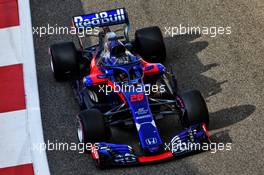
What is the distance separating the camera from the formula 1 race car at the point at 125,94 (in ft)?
36.6

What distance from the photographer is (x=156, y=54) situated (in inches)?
528

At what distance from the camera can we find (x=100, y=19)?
1320 centimetres

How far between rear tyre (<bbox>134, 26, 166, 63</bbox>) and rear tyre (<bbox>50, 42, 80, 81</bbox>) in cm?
104

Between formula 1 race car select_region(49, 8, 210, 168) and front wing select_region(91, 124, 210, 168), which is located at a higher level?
formula 1 race car select_region(49, 8, 210, 168)

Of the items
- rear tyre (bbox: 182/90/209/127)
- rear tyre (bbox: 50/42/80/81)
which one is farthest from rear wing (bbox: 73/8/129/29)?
rear tyre (bbox: 182/90/209/127)

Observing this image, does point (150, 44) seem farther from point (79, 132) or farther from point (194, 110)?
point (79, 132)

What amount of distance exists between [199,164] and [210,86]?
217 cm

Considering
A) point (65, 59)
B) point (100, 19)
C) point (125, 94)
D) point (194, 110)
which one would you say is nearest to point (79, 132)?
point (125, 94)

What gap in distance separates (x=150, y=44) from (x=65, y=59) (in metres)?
1.35

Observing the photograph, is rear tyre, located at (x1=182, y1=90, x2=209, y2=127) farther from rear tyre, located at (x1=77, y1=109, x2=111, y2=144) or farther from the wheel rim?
the wheel rim

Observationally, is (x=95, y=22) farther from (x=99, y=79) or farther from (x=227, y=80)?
(x=227, y=80)

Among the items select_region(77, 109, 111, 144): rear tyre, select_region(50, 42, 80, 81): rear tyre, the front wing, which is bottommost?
the front wing

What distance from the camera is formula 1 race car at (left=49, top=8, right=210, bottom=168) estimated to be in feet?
36.6

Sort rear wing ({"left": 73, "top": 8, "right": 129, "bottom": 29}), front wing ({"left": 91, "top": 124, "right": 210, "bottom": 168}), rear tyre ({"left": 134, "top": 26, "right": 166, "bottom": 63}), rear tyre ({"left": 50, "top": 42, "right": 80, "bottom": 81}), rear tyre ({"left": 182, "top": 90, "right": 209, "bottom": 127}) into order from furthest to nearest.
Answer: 1. rear tyre ({"left": 134, "top": 26, "right": 166, "bottom": 63})
2. rear wing ({"left": 73, "top": 8, "right": 129, "bottom": 29})
3. rear tyre ({"left": 50, "top": 42, "right": 80, "bottom": 81})
4. rear tyre ({"left": 182, "top": 90, "right": 209, "bottom": 127})
5. front wing ({"left": 91, "top": 124, "right": 210, "bottom": 168})
